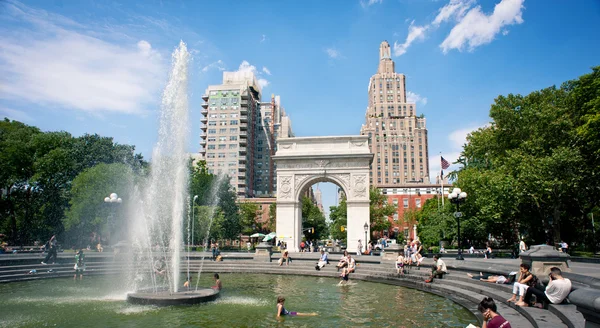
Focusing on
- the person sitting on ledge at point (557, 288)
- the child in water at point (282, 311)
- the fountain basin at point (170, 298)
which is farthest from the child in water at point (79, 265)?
the person sitting on ledge at point (557, 288)

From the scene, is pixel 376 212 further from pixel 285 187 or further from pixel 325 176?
pixel 285 187

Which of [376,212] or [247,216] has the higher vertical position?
[376,212]

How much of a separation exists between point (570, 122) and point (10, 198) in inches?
1966

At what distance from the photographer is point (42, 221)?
40.2m

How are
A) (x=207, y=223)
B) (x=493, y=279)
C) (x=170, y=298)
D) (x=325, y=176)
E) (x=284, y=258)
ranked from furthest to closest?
1. (x=207, y=223)
2. (x=325, y=176)
3. (x=284, y=258)
4. (x=493, y=279)
5. (x=170, y=298)

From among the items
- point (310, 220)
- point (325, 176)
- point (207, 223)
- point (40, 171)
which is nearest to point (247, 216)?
point (310, 220)

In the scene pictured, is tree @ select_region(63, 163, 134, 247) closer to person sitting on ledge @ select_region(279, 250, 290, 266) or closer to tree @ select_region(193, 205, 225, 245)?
tree @ select_region(193, 205, 225, 245)

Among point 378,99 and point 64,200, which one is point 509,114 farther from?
point 378,99

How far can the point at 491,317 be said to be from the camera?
5.93 metres

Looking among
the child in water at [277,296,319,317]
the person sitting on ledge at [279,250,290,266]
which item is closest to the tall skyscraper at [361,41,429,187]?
the person sitting on ledge at [279,250,290,266]

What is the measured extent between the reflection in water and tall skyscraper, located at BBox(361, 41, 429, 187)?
8538cm

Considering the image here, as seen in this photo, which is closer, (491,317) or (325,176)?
(491,317)

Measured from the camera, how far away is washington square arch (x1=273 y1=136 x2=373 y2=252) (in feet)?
113

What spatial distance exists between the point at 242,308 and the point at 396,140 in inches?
3698
